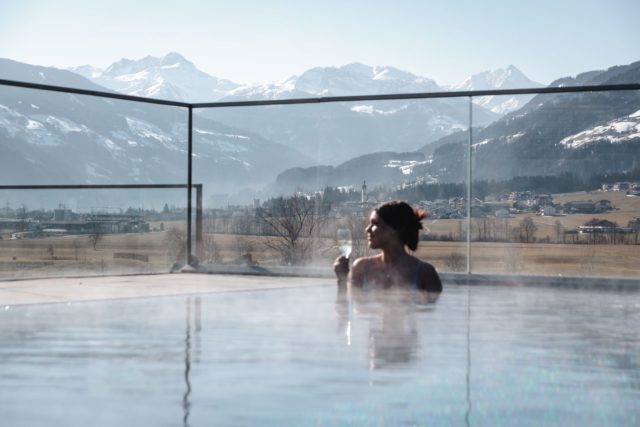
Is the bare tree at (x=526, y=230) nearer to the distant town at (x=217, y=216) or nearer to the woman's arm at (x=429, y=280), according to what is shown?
the distant town at (x=217, y=216)

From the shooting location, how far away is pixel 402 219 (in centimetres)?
420

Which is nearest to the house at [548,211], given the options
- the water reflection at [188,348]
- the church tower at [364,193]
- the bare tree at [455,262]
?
the church tower at [364,193]

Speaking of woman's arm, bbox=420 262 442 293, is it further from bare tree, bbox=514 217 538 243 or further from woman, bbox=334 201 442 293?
bare tree, bbox=514 217 538 243

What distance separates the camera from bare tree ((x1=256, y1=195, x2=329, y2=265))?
8.27m

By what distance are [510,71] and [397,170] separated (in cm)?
15215

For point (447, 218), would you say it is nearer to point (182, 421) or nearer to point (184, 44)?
point (182, 421)

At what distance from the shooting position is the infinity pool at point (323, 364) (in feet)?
7.38

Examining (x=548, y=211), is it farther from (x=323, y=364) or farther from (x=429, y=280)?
(x=323, y=364)

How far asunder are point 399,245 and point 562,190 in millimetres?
8076

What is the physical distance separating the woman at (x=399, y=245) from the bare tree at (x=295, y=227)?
147 inches

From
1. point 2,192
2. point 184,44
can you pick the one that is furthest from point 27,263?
point 184,44

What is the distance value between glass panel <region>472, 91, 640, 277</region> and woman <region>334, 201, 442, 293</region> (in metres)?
3.01

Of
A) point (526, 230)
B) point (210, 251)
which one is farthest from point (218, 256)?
point (526, 230)

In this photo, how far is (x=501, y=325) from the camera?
423 centimetres
